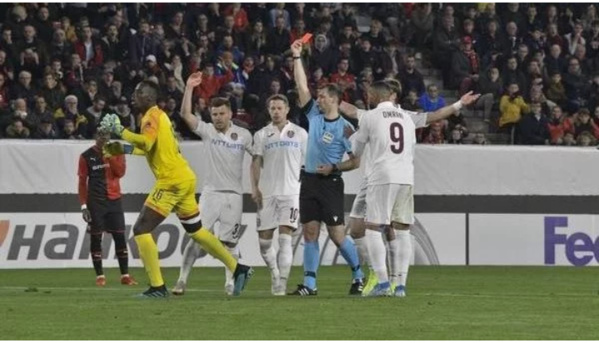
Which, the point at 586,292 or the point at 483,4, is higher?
the point at 483,4

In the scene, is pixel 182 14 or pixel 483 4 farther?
pixel 483 4

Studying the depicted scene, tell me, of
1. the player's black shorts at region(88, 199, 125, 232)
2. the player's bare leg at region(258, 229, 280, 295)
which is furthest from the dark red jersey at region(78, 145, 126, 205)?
the player's bare leg at region(258, 229, 280, 295)

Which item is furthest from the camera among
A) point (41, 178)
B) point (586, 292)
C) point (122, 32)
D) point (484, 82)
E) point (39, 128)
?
point (484, 82)

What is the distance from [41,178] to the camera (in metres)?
26.1

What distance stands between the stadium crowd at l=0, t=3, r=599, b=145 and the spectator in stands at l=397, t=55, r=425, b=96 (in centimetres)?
3

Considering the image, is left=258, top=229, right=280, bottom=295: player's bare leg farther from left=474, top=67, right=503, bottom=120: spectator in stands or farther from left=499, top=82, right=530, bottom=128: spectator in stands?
left=474, top=67, right=503, bottom=120: spectator in stands

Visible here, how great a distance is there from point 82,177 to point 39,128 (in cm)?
512

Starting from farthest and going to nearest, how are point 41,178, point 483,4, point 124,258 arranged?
1. point 483,4
2. point 41,178
3. point 124,258

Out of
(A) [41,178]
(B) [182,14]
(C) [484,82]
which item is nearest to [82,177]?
(A) [41,178]

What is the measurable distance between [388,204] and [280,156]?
2.42 metres

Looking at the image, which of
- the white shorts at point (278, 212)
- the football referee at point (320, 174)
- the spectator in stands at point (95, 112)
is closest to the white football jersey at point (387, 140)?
the football referee at point (320, 174)

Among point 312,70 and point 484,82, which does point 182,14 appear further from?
point 484,82

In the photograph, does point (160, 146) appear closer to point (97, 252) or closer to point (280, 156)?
point (280, 156)

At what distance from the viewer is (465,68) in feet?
110
